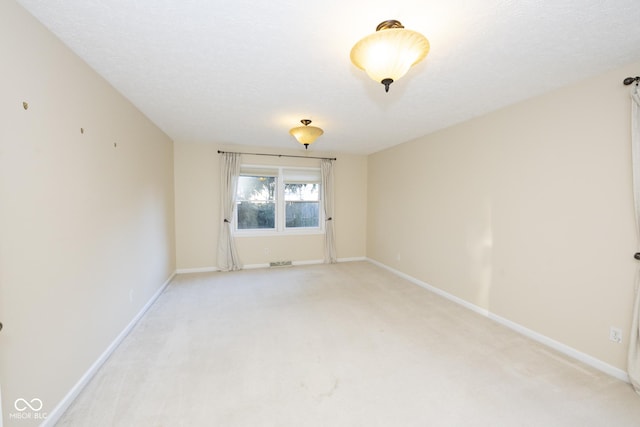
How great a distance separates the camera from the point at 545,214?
2545 mm

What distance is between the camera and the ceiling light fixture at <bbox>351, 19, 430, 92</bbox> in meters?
1.41

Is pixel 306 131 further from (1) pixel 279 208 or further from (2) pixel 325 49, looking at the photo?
(1) pixel 279 208

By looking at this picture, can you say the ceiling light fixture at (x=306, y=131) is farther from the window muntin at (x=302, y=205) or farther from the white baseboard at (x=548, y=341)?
the white baseboard at (x=548, y=341)

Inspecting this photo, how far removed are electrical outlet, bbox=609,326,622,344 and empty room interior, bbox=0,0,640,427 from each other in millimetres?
14

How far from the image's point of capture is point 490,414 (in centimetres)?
169

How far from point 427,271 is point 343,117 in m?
2.66

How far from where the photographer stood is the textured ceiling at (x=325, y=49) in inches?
57.6

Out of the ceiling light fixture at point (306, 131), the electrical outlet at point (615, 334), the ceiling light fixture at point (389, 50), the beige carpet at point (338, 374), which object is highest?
the ceiling light fixture at point (306, 131)

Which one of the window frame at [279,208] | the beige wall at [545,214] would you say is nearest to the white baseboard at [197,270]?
the window frame at [279,208]

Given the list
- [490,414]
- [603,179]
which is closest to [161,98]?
[490,414]

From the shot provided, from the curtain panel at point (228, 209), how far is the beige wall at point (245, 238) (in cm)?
13

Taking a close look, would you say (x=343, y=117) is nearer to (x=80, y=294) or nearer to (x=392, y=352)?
(x=392, y=352)

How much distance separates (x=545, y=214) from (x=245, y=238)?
15.0 ft

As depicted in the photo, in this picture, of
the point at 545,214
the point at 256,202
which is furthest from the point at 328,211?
the point at 545,214
